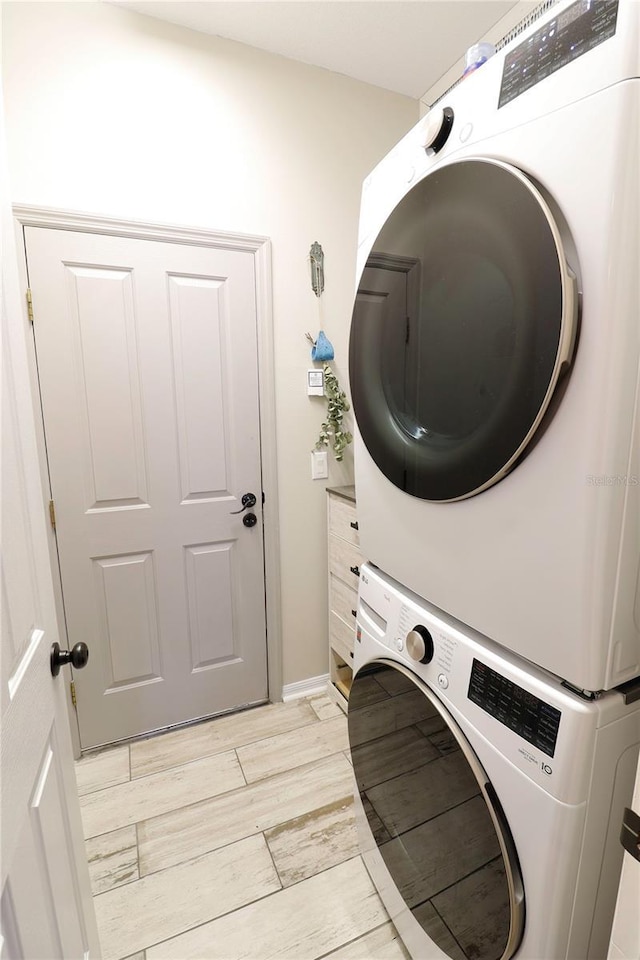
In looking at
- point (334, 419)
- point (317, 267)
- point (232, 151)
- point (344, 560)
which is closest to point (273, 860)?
point (344, 560)

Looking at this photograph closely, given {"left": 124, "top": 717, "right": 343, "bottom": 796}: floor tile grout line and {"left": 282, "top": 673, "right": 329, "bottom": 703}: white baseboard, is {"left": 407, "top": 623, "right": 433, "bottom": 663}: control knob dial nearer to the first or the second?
{"left": 124, "top": 717, "right": 343, "bottom": 796}: floor tile grout line

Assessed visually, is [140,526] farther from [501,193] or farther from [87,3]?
[87,3]

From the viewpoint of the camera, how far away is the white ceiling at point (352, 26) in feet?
4.88

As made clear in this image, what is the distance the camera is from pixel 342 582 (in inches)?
75.0

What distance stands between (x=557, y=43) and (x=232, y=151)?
147cm

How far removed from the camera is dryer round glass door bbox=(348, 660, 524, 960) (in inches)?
28.8

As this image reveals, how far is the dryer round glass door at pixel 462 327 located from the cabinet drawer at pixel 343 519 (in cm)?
80

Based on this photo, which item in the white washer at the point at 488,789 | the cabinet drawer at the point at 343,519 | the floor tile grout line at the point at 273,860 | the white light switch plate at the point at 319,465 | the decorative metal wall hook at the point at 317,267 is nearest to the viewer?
the white washer at the point at 488,789

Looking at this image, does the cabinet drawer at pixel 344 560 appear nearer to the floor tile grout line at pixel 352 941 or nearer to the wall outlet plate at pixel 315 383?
the wall outlet plate at pixel 315 383

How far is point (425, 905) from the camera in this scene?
94cm

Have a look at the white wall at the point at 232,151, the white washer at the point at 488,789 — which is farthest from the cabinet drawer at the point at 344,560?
the white washer at the point at 488,789

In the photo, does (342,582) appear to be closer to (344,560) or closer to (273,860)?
(344,560)

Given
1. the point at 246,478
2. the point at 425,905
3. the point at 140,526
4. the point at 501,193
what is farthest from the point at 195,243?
the point at 425,905

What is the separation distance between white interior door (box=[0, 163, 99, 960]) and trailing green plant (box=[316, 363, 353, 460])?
1.30 metres
